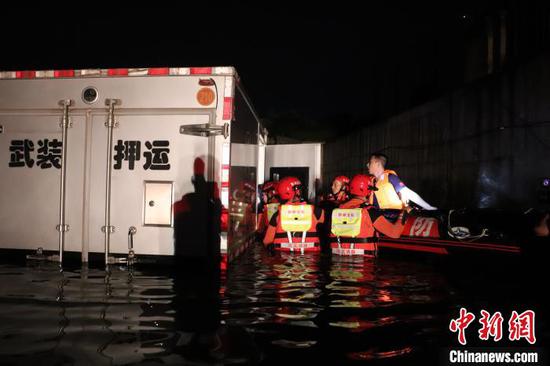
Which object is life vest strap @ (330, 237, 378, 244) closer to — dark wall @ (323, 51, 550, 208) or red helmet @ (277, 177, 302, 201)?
red helmet @ (277, 177, 302, 201)

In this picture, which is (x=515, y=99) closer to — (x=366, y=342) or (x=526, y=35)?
(x=526, y=35)

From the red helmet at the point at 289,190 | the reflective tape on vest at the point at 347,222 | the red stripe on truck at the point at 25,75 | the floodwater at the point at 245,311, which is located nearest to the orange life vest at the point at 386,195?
the reflective tape on vest at the point at 347,222

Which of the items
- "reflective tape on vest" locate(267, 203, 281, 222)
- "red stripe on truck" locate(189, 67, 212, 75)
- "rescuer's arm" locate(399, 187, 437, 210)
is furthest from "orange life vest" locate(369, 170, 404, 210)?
"red stripe on truck" locate(189, 67, 212, 75)

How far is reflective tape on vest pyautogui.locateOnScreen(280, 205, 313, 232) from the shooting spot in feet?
24.8

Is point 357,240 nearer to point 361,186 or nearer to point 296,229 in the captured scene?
point 361,186

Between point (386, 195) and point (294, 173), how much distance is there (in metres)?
4.28

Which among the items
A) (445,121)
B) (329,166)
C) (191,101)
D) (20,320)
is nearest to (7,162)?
(191,101)

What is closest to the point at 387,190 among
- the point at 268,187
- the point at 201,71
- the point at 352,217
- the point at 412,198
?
the point at 412,198

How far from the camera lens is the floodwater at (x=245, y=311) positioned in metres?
2.73

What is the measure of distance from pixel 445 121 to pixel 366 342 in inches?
378

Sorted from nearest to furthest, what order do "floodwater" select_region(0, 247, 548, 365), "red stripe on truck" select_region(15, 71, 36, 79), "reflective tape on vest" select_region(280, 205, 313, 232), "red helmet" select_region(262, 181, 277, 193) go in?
"floodwater" select_region(0, 247, 548, 365)
"red stripe on truck" select_region(15, 71, 36, 79)
"reflective tape on vest" select_region(280, 205, 313, 232)
"red helmet" select_region(262, 181, 277, 193)

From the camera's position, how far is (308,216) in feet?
24.8

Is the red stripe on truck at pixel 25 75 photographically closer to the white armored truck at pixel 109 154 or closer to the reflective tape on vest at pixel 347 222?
the white armored truck at pixel 109 154

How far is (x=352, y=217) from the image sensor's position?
7.08 m
